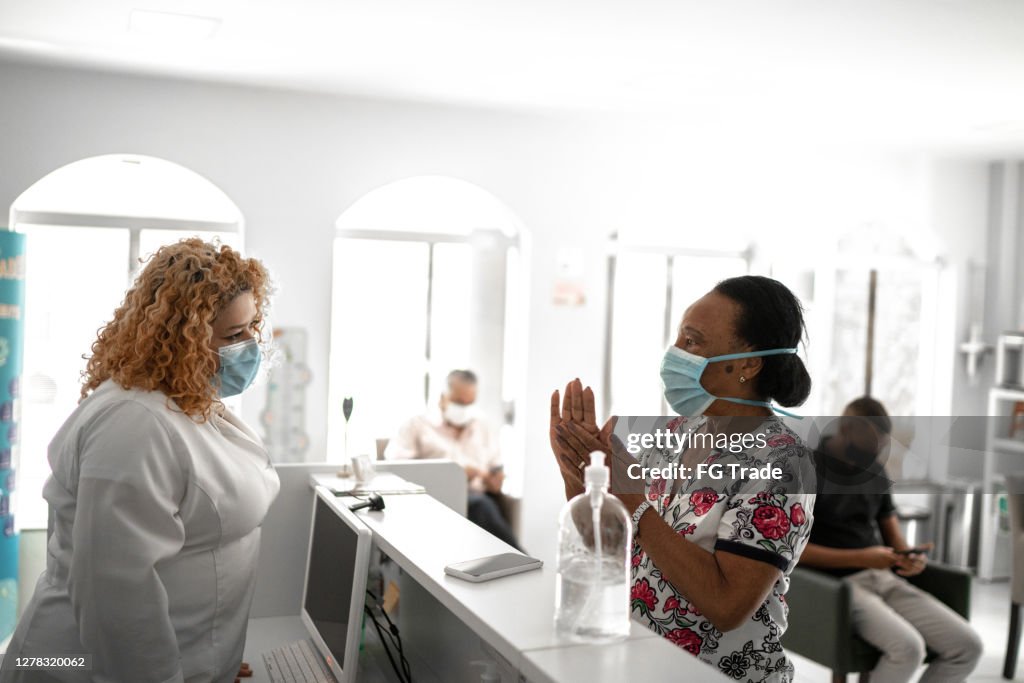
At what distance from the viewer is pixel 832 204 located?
5.86 meters

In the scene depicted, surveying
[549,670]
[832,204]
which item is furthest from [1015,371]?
[549,670]

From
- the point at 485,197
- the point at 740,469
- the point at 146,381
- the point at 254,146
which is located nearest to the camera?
the point at 740,469

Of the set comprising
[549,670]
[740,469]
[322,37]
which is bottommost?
[549,670]

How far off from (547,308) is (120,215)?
7.84ft

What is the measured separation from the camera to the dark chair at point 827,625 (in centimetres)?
322

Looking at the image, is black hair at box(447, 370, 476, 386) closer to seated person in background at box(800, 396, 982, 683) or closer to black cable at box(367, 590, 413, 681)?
seated person in background at box(800, 396, 982, 683)

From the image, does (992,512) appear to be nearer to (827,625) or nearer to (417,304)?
(827,625)

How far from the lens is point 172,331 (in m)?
1.69

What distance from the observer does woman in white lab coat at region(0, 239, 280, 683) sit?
1549 millimetres

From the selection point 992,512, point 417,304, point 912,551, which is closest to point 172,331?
point 912,551

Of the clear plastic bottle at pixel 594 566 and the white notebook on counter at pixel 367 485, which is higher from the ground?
the clear plastic bottle at pixel 594 566

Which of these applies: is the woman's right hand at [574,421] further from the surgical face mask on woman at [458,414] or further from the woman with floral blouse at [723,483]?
the surgical face mask on woman at [458,414]

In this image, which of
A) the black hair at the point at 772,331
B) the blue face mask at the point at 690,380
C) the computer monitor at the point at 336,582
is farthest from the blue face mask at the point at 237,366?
the black hair at the point at 772,331

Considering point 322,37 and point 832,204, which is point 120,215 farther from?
point 832,204
